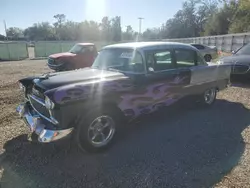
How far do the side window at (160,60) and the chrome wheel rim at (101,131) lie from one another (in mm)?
1365

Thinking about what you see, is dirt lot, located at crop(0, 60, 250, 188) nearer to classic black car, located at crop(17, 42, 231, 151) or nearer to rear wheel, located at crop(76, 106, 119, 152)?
rear wheel, located at crop(76, 106, 119, 152)

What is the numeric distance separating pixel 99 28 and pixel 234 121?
74.1 meters

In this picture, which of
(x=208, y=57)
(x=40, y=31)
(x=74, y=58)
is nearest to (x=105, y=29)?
(x=40, y=31)

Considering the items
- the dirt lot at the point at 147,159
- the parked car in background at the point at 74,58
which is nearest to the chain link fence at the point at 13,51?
the parked car in background at the point at 74,58

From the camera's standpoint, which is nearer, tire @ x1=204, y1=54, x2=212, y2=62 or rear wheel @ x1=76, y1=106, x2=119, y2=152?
rear wheel @ x1=76, y1=106, x2=119, y2=152

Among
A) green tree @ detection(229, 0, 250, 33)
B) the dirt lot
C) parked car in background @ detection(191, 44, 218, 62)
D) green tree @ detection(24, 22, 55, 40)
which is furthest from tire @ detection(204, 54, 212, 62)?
green tree @ detection(24, 22, 55, 40)

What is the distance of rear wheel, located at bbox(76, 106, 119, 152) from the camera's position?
2.99 metres

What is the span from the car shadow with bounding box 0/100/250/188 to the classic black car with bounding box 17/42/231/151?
39 centimetres

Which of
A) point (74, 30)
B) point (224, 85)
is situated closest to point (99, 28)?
point (74, 30)

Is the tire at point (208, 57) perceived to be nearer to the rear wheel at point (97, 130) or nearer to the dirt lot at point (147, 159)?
the dirt lot at point (147, 159)

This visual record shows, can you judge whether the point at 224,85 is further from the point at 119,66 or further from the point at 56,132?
the point at 56,132

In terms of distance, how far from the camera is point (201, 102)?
523 centimetres

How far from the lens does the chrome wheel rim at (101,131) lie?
10.4 ft

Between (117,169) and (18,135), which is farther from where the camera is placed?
(18,135)
